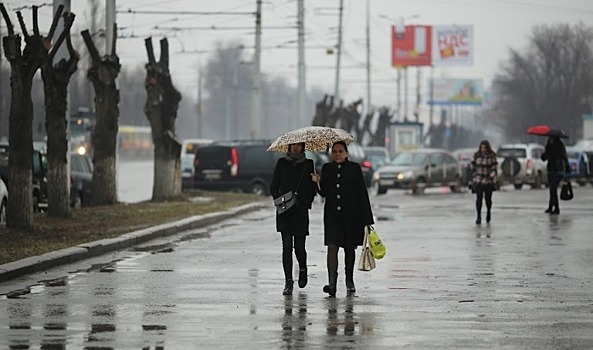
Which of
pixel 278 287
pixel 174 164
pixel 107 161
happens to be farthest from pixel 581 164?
pixel 278 287

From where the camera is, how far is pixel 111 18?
36.3 metres

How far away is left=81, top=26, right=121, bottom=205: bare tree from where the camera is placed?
3406 centimetres

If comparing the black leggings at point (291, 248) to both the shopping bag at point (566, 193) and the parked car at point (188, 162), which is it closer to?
the shopping bag at point (566, 193)

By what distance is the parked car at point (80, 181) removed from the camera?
3703 centimetres

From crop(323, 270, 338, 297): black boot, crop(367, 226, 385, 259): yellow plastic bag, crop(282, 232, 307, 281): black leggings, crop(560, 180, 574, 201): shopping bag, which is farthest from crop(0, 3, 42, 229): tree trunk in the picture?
crop(560, 180, 574, 201): shopping bag

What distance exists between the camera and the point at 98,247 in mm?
21172

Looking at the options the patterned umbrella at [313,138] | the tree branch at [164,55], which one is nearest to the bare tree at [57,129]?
the tree branch at [164,55]

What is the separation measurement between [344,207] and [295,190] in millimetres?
531

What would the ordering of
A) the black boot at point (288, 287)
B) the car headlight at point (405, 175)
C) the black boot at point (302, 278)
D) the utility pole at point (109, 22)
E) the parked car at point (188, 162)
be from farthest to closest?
1. the car headlight at point (405, 175)
2. the parked car at point (188, 162)
3. the utility pole at point (109, 22)
4. the black boot at point (302, 278)
5. the black boot at point (288, 287)

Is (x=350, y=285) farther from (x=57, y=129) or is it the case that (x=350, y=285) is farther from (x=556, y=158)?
(x=556, y=158)

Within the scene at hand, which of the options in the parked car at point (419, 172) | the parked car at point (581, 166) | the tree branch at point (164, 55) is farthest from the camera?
the parked car at point (581, 166)

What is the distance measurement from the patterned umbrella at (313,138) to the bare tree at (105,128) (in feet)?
61.2

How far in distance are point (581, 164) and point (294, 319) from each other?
49.8 m

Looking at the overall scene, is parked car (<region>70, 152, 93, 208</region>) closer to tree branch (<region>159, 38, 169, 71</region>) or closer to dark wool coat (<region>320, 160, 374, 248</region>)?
tree branch (<region>159, 38, 169, 71</region>)
